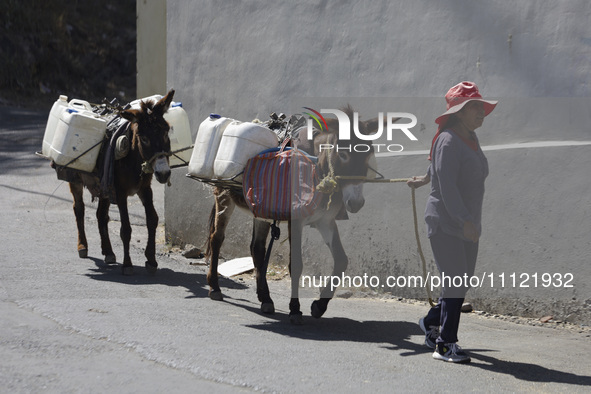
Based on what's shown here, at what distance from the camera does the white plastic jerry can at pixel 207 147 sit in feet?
23.6

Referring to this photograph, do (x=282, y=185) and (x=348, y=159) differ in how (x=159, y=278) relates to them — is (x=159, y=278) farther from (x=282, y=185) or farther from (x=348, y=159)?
(x=348, y=159)

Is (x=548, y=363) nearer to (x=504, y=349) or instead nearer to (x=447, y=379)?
(x=504, y=349)

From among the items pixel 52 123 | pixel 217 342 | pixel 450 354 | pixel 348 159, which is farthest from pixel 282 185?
pixel 52 123

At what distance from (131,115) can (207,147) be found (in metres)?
1.37

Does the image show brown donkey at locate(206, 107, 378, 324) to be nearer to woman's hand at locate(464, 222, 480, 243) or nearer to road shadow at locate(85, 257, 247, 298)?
road shadow at locate(85, 257, 247, 298)

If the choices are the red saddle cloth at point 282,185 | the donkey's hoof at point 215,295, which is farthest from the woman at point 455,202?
the donkey's hoof at point 215,295

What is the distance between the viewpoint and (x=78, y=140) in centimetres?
874

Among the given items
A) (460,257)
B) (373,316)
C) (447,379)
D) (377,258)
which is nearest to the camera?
(447,379)

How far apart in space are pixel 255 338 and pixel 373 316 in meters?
1.63

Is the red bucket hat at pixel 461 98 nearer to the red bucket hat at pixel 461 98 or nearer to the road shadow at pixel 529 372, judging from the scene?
the red bucket hat at pixel 461 98

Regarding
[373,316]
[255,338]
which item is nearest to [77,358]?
[255,338]

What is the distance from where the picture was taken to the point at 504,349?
6215mm

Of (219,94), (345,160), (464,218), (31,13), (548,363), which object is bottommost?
(548,363)

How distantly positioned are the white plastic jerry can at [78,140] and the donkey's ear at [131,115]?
753 mm
